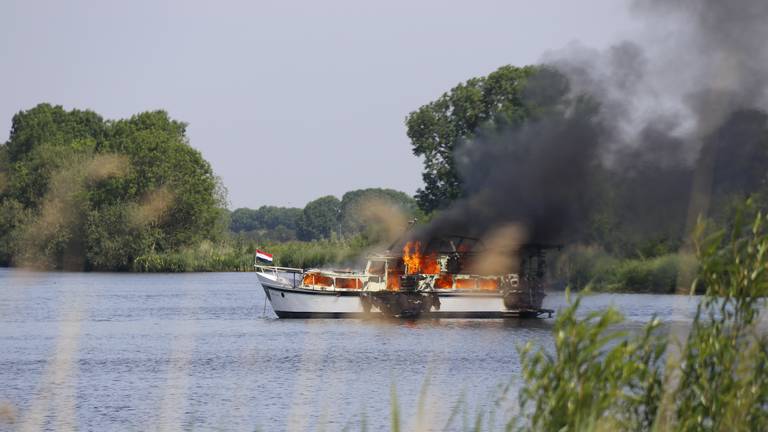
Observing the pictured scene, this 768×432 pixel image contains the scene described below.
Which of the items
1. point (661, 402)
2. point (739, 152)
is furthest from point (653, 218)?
point (661, 402)

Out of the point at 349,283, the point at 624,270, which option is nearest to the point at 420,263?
the point at 349,283

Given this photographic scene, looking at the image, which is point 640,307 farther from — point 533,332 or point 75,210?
point 75,210

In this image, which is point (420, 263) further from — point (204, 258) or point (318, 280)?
→ point (204, 258)

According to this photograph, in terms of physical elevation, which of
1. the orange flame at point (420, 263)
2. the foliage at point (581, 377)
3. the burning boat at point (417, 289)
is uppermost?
the orange flame at point (420, 263)

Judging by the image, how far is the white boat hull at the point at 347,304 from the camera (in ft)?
162

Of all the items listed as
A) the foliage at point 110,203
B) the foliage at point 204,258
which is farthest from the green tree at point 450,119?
the foliage at point 110,203

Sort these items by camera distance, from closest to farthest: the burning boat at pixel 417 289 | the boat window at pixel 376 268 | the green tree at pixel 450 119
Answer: the burning boat at pixel 417 289
the boat window at pixel 376 268
the green tree at pixel 450 119

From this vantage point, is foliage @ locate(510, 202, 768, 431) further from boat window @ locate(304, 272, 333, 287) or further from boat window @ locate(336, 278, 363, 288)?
boat window @ locate(304, 272, 333, 287)

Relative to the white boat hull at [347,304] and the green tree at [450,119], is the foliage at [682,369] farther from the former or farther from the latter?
the green tree at [450,119]

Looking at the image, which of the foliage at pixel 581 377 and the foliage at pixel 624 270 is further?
the foliage at pixel 624 270

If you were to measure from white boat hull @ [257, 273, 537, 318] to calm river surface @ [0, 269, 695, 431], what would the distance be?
57cm

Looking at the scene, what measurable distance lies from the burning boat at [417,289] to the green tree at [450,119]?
112ft

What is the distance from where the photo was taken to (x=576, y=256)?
56750 millimetres

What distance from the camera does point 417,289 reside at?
4906 centimetres
